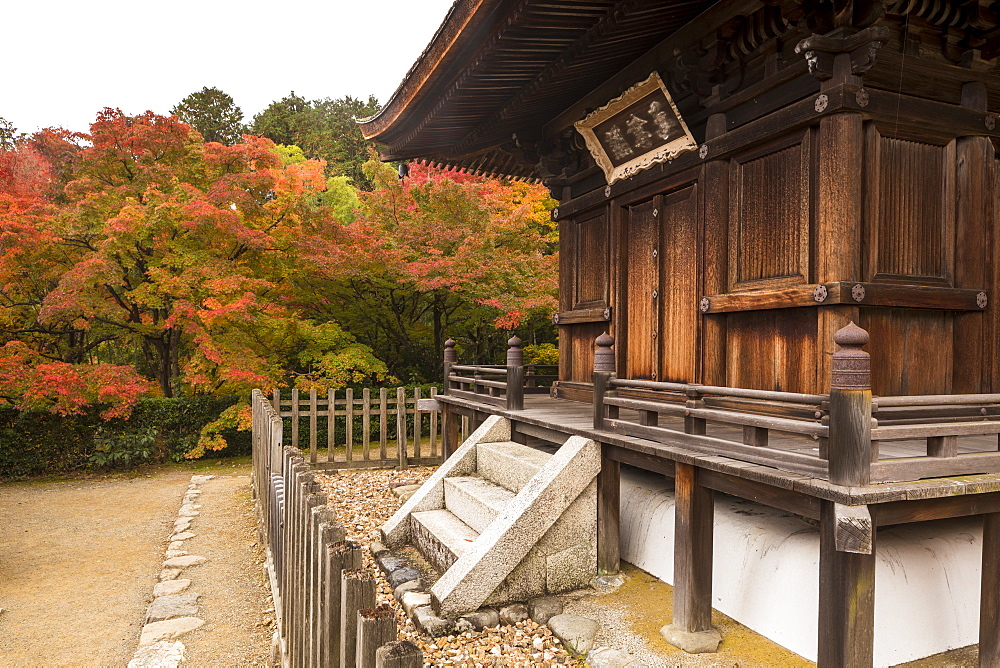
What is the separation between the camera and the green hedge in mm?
10109

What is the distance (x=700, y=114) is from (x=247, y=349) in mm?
8191

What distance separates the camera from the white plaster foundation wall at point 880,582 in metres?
3.31

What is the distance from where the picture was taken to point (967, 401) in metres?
3.15

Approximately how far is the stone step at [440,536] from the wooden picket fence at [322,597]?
1.35 meters

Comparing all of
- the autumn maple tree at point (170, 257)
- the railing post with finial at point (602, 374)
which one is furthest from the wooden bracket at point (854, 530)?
the autumn maple tree at point (170, 257)

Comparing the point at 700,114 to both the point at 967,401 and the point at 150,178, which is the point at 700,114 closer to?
the point at 967,401

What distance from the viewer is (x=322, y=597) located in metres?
2.29

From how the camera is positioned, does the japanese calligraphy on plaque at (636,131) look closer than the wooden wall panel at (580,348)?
Yes

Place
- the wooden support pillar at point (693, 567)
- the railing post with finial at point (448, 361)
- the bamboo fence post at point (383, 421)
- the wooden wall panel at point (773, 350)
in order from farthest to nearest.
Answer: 1. the bamboo fence post at point (383, 421)
2. the railing post with finial at point (448, 361)
3. the wooden wall panel at point (773, 350)
4. the wooden support pillar at point (693, 567)

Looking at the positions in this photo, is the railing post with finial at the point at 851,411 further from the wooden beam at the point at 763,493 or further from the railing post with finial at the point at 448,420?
the railing post with finial at the point at 448,420

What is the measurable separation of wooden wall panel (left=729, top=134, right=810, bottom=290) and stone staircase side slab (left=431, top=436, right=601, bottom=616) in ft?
6.32

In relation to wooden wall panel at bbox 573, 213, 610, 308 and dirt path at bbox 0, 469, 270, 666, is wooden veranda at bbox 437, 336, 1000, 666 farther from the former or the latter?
dirt path at bbox 0, 469, 270, 666

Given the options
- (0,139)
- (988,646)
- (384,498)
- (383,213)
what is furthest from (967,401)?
A: (0,139)

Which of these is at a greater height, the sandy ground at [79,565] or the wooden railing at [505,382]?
the wooden railing at [505,382]
